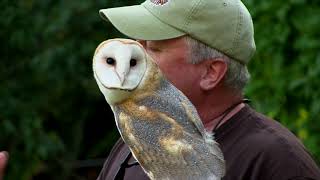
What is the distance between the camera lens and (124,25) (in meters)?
2.97

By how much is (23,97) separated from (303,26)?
7.56 ft

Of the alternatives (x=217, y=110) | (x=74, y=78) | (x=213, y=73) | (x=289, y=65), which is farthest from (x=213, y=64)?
(x=74, y=78)

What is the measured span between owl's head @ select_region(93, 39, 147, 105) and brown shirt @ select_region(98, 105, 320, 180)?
590 millimetres

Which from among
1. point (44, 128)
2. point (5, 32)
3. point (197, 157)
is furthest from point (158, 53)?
point (44, 128)

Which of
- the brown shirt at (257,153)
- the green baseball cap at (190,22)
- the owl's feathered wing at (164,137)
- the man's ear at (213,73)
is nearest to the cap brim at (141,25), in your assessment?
the green baseball cap at (190,22)

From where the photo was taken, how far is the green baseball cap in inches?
117

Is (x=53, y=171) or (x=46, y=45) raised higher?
(x=46, y=45)

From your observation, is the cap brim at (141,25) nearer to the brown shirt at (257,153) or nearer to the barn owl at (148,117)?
the brown shirt at (257,153)

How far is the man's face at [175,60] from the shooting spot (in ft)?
9.76

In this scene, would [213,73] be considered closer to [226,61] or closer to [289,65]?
[226,61]

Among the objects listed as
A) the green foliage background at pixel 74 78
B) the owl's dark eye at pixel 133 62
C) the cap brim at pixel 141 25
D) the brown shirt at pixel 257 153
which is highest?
the owl's dark eye at pixel 133 62

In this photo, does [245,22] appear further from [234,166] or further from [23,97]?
[23,97]

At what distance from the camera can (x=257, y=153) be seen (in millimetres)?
2881

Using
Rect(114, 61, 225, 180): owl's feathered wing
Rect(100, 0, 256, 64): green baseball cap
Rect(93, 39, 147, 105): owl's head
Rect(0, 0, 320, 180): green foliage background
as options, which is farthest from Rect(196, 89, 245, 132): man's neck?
Rect(0, 0, 320, 180): green foliage background
